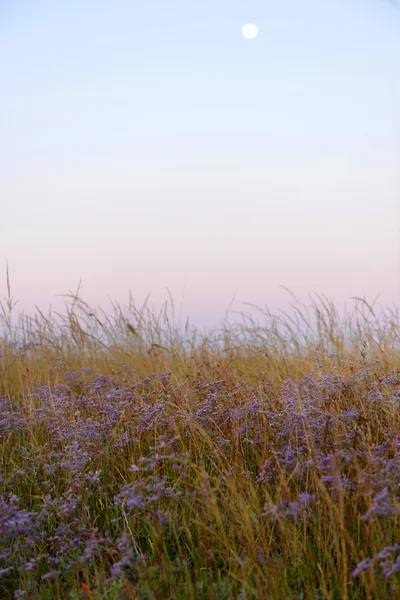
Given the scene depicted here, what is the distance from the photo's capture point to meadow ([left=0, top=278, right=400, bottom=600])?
2.53m

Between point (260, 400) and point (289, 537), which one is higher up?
point (260, 400)

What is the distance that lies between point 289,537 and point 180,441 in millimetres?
1307

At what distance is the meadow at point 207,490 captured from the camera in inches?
99.6

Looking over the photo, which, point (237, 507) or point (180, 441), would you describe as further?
point (180, 441)

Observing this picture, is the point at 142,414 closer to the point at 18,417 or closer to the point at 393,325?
the point at 18,417

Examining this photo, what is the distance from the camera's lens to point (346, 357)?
6977 mm

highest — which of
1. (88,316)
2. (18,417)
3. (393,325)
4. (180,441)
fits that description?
(88,316)

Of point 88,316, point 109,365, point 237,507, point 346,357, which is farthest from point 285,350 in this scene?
point 237,507

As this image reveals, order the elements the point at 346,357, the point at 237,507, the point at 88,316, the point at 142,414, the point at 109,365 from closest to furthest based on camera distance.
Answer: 1. the point at 237,507
2. the point at 142,414
3. the point at 346,357
4. the point at 109,365
5. the point at 88,316

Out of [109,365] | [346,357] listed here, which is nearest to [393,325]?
[346,357]

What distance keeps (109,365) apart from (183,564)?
16.1ft

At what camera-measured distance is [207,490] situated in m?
2.94

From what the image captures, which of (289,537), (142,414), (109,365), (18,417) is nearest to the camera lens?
(289,537)

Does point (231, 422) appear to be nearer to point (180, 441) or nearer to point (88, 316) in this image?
point (180, 441)
